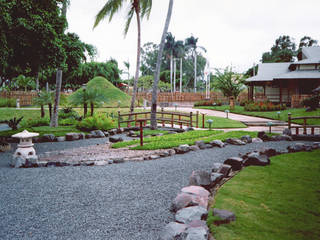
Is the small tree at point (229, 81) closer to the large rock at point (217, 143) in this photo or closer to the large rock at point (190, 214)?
the large rock at point (217, 143)

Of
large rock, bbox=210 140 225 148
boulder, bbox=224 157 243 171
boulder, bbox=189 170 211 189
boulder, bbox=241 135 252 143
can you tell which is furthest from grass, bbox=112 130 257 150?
boulder, bbox=189 170 211 189

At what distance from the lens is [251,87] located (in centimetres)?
3184

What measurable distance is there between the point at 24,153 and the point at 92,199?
4.29 m

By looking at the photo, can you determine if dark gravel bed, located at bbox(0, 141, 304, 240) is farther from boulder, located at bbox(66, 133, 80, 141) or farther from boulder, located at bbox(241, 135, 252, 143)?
boulder, located at bbox(66, 133, 80, 141)

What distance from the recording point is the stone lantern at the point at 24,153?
7.39 metres

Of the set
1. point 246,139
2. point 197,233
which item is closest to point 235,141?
point 246,139

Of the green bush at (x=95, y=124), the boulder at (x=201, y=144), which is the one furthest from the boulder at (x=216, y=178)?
the green bush at (x=95, y=124)

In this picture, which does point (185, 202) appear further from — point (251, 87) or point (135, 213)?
point (251, 87)

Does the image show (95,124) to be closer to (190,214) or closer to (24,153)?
(24,153)

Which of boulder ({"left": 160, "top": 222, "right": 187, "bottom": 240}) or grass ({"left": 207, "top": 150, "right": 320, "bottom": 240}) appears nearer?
boulder ({"left": 160, "top": 222, "right": 187, "bottom": 240})

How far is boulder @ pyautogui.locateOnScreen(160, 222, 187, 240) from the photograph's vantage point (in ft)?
10.4

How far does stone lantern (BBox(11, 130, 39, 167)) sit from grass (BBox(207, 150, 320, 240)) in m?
5.24

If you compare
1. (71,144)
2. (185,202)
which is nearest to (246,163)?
(185,202)

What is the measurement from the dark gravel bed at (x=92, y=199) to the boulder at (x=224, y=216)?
72 cm
